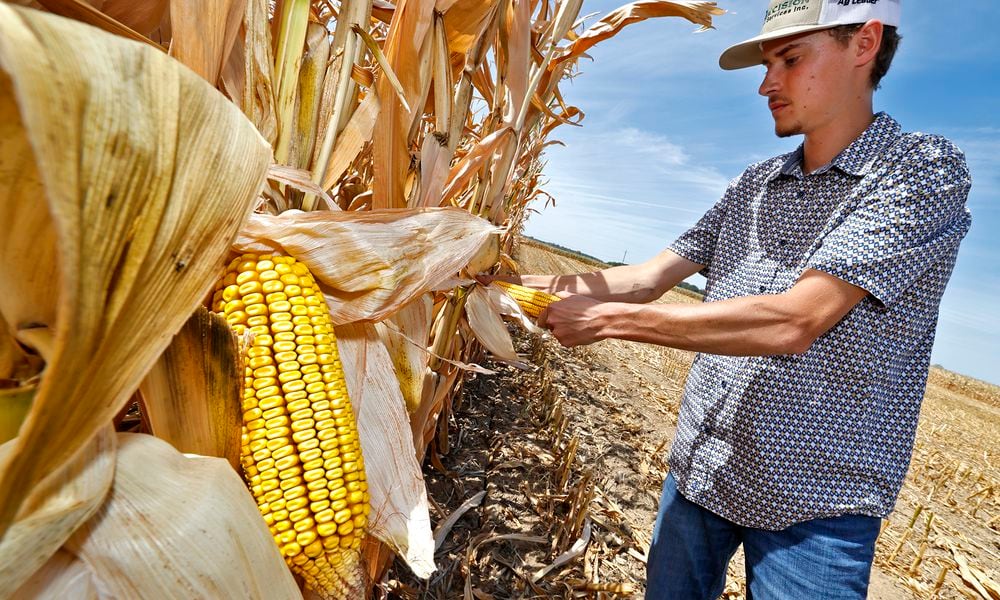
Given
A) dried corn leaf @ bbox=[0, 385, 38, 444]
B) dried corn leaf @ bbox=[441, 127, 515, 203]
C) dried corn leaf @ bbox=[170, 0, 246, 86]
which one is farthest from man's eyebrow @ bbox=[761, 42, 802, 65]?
dried corn leaf @ bbox=[0, 385, 38, 444]

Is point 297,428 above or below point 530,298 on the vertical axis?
below

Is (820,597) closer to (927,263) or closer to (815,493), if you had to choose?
(815,493)

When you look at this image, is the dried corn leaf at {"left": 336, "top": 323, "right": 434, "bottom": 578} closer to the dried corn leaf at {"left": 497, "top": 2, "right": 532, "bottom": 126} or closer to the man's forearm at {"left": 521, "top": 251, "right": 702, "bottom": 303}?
the dried corn leaf at {"left": 497, "top": 2, "right": 532, "bottom": 126}

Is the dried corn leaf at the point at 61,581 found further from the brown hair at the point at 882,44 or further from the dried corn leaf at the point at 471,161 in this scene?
the brown hair at the point at 882,44

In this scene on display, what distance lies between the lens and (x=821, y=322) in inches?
57.4

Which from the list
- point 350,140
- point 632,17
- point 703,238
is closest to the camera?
point 350,140

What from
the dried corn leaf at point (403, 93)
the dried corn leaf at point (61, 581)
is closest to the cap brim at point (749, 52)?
the dried corn leaf at point (403, 93)

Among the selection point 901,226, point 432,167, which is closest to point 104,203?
point 432,167

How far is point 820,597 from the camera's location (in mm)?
1541

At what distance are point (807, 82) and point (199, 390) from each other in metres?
2.05

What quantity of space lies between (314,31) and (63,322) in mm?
1006

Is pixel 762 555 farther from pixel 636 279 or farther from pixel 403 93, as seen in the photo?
pixel 403 93

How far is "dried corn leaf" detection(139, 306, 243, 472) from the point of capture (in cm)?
75

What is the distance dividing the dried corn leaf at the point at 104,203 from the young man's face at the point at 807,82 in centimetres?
186
